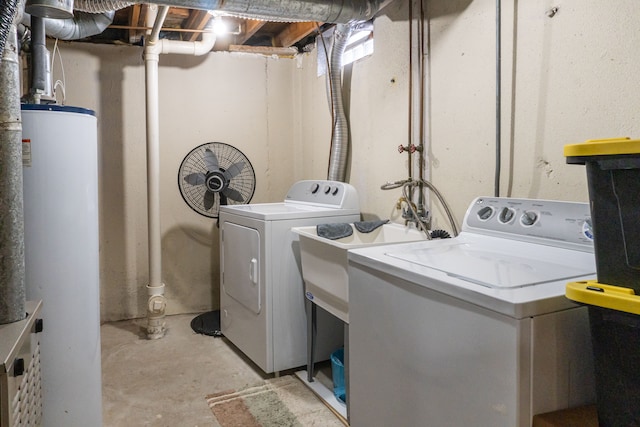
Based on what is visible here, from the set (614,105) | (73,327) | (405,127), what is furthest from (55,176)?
(614,105)

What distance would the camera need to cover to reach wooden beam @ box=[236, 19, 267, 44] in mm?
3410

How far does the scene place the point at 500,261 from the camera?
1.43 meters

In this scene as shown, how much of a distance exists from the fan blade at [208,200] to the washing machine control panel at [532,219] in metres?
2.02

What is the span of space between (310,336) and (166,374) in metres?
0.91

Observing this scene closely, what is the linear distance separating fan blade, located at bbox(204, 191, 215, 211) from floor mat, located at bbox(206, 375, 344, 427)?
1.33 metres

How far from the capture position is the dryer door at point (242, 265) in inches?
104

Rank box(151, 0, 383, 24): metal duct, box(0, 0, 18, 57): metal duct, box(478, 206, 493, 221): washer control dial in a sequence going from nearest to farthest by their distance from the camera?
1. box(0, 0, 18, 57): metal duct
2. box(478, 206, 493, 221): washer control dial
3. box(151, 0, 383, 24): metal duct

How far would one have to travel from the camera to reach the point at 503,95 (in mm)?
1911

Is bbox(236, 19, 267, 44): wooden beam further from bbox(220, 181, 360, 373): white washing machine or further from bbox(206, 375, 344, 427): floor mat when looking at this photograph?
bbox(206, 375, 344, 427): floor mat

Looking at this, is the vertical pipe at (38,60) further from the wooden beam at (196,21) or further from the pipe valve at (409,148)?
the pipe valve at (409,148)

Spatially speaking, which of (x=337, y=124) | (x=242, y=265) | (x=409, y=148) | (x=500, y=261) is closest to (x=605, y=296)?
(x=500, y=261)

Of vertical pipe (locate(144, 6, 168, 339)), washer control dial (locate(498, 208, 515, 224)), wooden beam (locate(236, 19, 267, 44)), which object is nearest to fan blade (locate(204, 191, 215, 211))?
vertical pipe (locate(144, 6, 168, 339))

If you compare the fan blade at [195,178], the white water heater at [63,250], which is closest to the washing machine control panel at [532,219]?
the white water heater at [63,250]

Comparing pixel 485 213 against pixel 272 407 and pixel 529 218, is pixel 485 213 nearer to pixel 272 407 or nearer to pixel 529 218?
pixel 529 218
